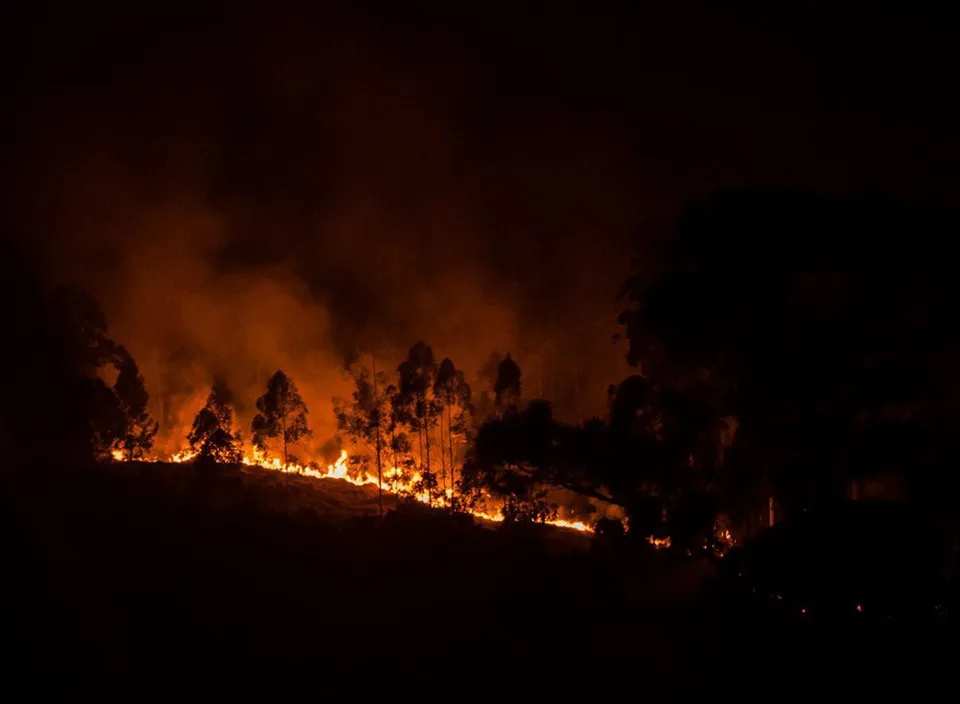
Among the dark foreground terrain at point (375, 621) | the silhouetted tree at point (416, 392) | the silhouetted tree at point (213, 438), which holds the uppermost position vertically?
the silhouetted tree at point (416, 392)

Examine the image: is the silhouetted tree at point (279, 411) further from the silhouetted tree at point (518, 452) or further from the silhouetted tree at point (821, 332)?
the silhouetted tree at point (821, 332)

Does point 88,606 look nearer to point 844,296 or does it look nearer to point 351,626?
point 351,626

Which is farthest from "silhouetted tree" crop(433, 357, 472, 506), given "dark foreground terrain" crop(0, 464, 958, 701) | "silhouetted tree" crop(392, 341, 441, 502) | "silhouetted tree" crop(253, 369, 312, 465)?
"silhouetted tree" crop(253, 369, 312, 465)

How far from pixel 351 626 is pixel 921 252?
30.5ft

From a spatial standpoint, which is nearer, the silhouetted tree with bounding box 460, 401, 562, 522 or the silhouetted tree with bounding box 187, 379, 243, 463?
the silhouetted tree with bounding box 460, 401, 562, 522

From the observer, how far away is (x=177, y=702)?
24.7 feet

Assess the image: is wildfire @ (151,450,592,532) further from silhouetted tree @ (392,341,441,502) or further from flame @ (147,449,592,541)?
silhouetted tree @ (392,341,441,502)

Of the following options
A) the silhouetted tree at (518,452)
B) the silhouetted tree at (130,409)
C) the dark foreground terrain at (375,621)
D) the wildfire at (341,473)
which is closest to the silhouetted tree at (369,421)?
the wildfire at (341,473)

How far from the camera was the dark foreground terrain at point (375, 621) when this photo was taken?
24.9 feet

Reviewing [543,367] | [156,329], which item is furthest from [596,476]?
[156,329]

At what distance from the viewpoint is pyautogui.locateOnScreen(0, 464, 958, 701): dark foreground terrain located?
24.9ft

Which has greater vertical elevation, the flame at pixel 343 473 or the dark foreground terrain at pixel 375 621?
the flame at pixel 343 473

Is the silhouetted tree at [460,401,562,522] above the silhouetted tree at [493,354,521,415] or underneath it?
underneath

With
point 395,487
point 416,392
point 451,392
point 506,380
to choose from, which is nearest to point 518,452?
point 506,380
